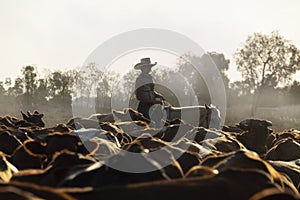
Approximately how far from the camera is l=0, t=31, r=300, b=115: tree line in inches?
1885

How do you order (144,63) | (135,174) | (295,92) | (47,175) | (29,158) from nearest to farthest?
1. (135,174)
2. (47,175)
3. (29,158)
4. (144,63)
5. (295,92)

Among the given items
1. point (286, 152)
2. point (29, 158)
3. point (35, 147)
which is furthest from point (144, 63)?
point (29, 158)

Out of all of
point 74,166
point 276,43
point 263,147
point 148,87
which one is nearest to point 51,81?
point 276,43

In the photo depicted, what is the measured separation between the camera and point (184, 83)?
45750 mm

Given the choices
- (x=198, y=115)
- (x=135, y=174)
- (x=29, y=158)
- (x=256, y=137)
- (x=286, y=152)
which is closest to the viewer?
(x=135, y=174)

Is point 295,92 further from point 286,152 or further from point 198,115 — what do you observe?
point 286,152

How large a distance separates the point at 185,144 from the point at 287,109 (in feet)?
222

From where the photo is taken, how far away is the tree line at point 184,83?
47.9 meters

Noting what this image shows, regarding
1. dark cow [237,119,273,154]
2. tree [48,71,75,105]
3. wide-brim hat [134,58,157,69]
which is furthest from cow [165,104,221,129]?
tree [48,71,75,105]

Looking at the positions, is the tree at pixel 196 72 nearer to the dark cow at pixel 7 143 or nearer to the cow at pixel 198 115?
the cow at pixel 198 115

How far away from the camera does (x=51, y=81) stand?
3206 inches

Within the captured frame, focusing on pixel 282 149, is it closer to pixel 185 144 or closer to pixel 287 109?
pixel 185 144

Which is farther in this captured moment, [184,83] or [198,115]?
[184,83]

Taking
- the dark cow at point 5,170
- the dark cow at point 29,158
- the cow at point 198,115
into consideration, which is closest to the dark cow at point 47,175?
the dark cow at point 5,170
